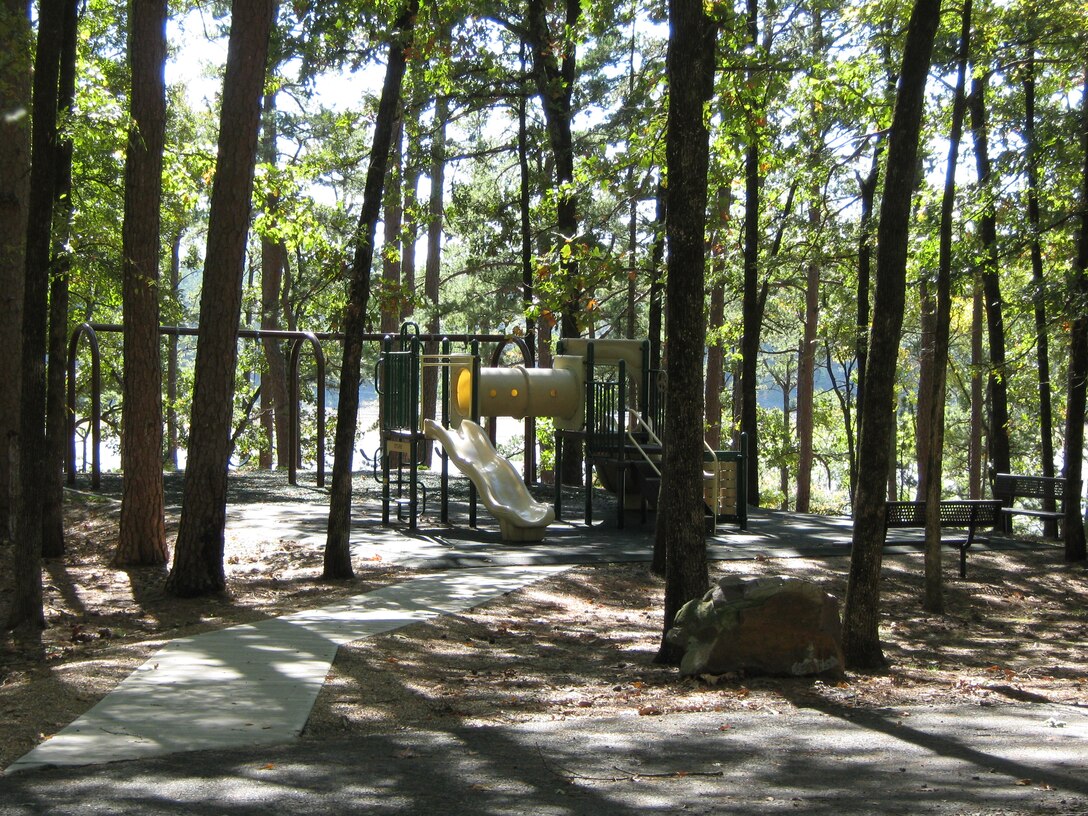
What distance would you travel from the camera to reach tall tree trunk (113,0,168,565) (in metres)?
11.9

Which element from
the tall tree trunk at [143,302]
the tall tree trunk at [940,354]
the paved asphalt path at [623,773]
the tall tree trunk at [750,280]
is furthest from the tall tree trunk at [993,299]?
the paved asphalt path at [623,773]

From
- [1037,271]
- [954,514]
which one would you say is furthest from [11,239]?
[1037,271]

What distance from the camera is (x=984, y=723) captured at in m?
6.08

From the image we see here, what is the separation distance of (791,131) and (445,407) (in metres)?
6.24

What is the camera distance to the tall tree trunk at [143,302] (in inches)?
468

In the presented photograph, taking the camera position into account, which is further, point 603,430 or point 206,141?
point 206,141

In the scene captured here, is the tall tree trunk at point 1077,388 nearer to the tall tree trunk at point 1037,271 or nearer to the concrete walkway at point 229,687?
the tall tree trunk at point 1037,271

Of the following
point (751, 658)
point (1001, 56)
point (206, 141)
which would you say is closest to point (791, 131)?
point (1001, 56)

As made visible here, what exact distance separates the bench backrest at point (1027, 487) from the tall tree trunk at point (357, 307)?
864 cm

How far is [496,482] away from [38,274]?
25.0 feet

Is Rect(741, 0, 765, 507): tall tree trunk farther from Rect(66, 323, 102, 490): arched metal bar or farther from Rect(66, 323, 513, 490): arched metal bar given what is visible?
Rect(66, 323, 102, 490): arched metal bar

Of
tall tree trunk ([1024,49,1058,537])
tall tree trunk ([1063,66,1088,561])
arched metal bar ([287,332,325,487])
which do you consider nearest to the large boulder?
tall tree trunk ([1063,66,1088,561])

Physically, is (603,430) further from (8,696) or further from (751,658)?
(8,696)

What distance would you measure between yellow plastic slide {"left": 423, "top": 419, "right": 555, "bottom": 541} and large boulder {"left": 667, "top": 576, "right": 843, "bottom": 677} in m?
6.89
